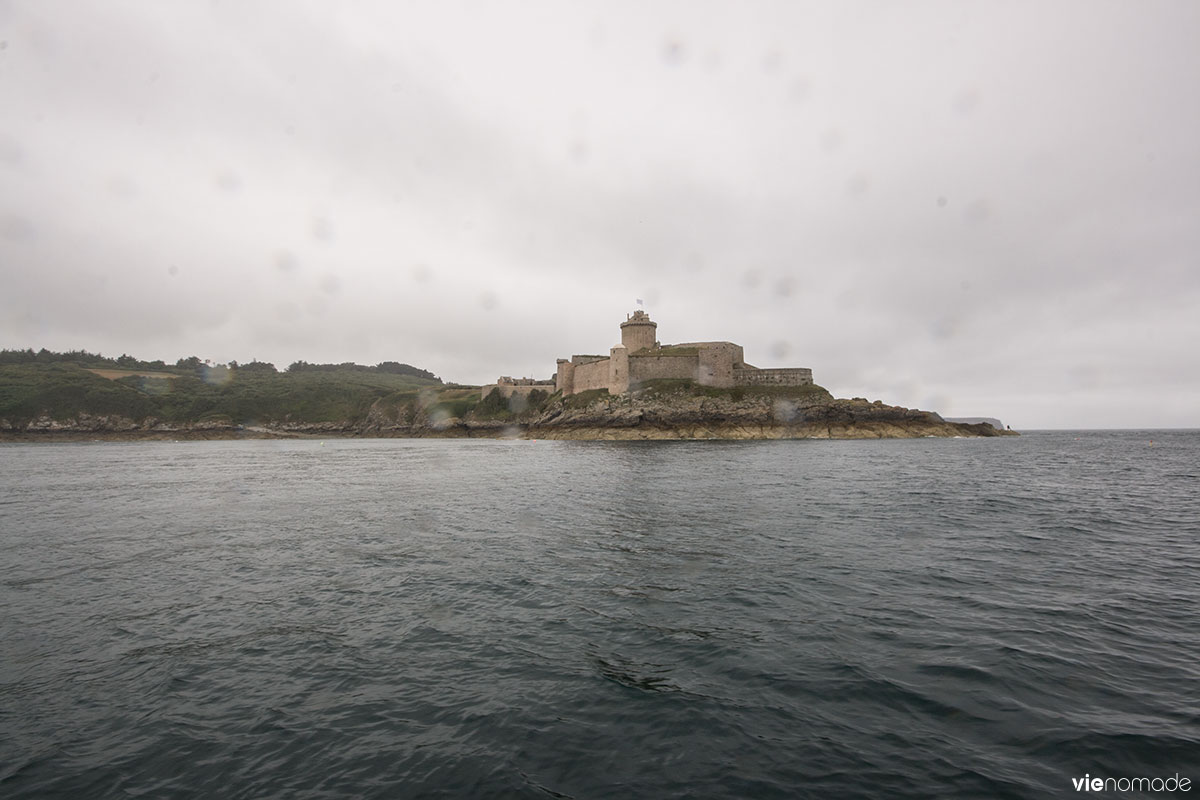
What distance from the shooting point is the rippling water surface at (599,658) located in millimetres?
5961

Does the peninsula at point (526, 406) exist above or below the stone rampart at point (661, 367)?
below

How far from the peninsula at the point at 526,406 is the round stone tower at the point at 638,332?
261 mm

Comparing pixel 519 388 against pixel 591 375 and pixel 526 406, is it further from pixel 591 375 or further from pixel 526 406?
pixel 591 375

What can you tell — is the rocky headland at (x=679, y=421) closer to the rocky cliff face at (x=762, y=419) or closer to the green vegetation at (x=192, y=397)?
the rocky cliff face at (x=762, y=419)

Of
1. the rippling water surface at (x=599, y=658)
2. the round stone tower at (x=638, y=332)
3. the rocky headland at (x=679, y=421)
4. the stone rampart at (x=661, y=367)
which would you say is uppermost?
the round stone tower at (x=638, y=332)

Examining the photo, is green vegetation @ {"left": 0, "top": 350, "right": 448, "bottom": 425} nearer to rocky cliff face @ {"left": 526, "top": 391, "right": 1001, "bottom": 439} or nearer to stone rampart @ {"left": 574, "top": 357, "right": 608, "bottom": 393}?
stone rampart @ {"left": 574, "top": 357, "right": 608, "bottom": 393}

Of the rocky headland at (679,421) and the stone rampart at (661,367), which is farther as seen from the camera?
the stone rampart at (661,367)

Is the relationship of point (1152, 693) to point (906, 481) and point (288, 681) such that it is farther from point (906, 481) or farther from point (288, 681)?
point (906, 481)

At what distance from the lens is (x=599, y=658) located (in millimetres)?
8797

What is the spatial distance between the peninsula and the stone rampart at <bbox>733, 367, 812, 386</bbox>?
0.21 meters

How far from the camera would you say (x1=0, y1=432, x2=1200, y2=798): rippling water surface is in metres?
5.96

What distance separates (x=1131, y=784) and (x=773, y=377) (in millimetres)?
103255

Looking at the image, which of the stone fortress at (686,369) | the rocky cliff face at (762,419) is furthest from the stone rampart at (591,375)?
the rocky cliff face at (762,419)

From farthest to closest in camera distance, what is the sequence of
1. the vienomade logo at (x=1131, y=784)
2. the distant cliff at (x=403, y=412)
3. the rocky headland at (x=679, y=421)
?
the distant cliff at (x=403, y=412), the rocky headland at (x=679, y=421), the vienomade logo at (x=1131, y=784)
